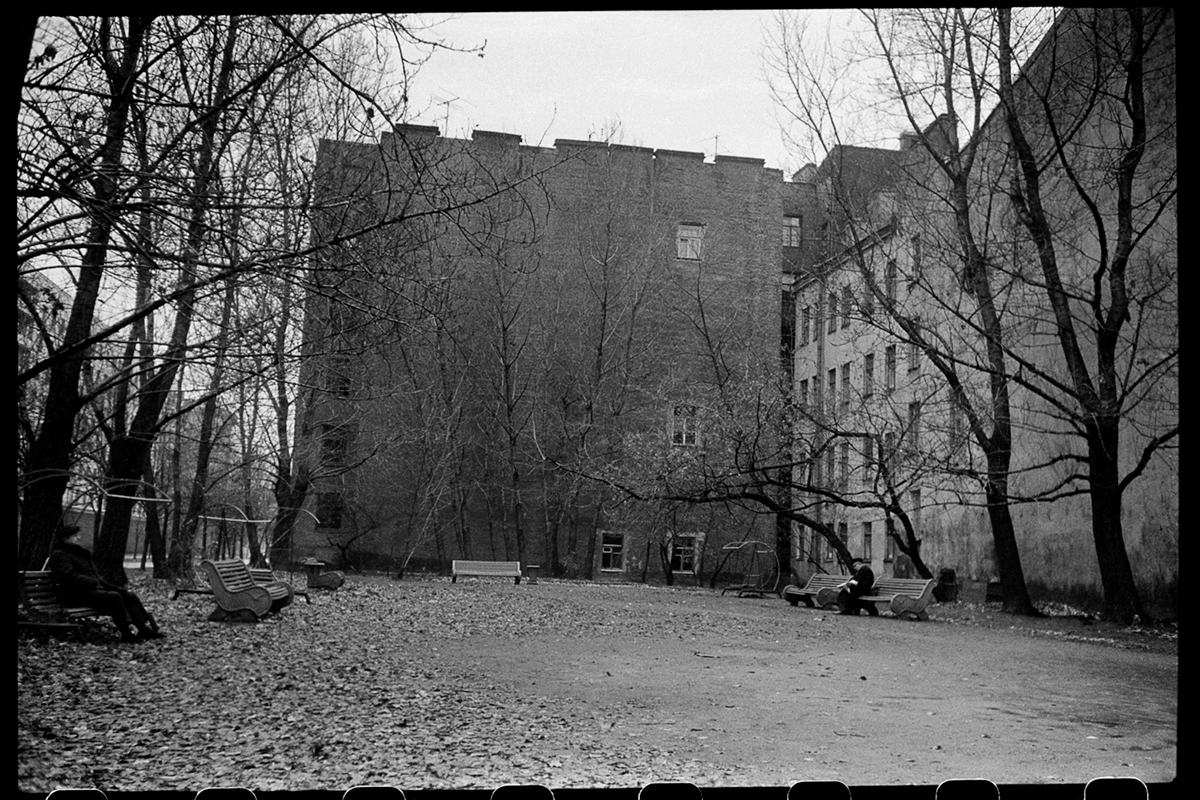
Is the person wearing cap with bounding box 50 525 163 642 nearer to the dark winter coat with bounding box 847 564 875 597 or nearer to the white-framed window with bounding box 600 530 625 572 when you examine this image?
the dark winter coat with bounding box 847 564 875 597

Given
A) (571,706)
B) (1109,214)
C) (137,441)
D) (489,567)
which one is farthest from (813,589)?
(571,706)

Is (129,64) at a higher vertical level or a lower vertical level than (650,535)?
higher

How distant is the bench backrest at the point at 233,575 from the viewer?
1248cm

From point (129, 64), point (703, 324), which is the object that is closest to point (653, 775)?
point (129, 64)

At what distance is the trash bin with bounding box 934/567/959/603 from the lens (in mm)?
21828

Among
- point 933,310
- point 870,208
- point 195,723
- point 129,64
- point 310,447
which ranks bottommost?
point 195,723

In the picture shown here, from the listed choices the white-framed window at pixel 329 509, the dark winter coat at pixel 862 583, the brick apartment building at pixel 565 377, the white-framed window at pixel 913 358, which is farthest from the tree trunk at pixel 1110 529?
the white-framed window at pixel 329 509

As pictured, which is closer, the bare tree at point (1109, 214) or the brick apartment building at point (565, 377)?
the bare tree at point (1109, 214)

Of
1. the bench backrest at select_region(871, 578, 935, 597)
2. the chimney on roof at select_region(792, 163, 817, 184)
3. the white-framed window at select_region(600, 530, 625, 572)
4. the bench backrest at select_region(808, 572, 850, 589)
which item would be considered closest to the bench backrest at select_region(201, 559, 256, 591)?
the bench backrest at select_region(871, 578, 935, 597)

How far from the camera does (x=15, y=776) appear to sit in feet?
16.2

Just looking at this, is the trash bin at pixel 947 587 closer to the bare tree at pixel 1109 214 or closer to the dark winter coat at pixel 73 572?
the bare tree at pixel 1109 214

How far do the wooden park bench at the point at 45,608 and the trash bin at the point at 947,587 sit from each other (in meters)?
16.6

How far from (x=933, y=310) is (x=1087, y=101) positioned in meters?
5.36

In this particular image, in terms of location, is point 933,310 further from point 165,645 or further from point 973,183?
point 165,645
